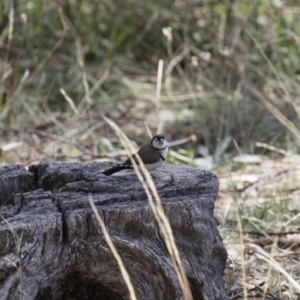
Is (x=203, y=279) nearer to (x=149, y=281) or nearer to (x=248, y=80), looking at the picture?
(x=149, y=281)

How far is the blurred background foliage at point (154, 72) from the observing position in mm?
4914

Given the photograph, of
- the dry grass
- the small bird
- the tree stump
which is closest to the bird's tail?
the small bird

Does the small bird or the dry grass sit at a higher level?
the small bird

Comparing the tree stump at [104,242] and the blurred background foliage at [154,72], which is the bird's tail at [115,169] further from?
the blurred background foliage at [154,72]

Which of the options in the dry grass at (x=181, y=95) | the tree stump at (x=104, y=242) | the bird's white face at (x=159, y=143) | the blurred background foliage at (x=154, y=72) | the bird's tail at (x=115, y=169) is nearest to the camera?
the tree stump at (x=104, y=242)

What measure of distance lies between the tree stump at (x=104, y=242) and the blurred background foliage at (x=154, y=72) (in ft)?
6.59

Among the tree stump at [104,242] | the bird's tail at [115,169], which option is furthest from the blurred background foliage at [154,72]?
the tree stump at [104,242]

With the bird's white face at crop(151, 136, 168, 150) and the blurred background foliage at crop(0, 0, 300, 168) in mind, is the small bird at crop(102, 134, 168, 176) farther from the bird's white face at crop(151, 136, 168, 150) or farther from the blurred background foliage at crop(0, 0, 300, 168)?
the blurred background foliage at crop(0, 0, 300, 168)

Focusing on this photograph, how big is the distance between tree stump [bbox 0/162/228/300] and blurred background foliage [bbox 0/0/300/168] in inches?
79.1

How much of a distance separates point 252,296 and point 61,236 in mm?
885

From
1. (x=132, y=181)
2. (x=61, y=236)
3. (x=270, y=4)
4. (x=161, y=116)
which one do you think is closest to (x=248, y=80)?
(x=161, y=116)

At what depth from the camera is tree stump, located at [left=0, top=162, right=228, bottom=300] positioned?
2.10m

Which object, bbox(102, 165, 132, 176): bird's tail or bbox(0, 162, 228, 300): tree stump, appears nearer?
bbox(0, 162, 228, 300): tree stump

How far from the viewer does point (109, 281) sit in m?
2.30
